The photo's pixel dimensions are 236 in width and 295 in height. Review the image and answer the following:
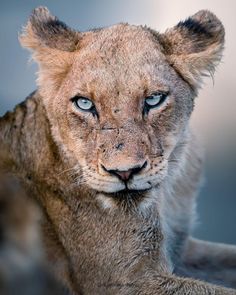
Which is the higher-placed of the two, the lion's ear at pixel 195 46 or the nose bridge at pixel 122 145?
the lion's ear at pixel 195 46

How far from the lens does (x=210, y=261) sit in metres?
5.02

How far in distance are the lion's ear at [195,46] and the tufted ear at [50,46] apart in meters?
0.48

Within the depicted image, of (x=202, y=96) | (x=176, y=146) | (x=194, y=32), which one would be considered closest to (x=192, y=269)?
(x=176, y=146)

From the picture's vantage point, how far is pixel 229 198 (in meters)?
8.44

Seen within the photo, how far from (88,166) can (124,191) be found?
0.20m

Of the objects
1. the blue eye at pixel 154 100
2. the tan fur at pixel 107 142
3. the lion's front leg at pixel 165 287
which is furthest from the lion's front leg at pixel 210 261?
the blue eye at pixel 154 100

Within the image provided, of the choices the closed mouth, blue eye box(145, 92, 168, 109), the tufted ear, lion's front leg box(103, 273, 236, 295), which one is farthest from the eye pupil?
lion's front leg box(103, 273, 236, 295)

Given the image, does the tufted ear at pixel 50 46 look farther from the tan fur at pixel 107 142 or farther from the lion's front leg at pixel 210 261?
the lion's front leg at pixel 210 261

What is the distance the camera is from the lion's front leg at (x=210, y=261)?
195 inches

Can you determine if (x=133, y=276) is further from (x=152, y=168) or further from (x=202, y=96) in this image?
(x=202, y=96)

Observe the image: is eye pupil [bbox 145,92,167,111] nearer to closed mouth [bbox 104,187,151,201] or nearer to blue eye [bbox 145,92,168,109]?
blue eye [bbox 145,92,168,109]

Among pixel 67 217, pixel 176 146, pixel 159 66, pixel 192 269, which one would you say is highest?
pixel 159 66

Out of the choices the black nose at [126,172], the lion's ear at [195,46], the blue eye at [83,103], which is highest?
the lion's ear at [195,46]

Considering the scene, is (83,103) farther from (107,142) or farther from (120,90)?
(107,142)
